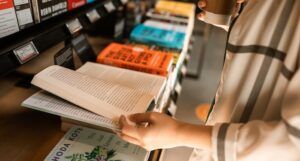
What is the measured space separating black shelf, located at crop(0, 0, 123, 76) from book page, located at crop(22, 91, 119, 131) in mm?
101

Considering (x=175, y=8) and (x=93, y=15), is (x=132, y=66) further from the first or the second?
(x=175, y=8)

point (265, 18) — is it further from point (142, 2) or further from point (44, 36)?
point (142, 2)

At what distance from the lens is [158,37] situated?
138 centimetres

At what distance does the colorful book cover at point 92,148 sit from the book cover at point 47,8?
0.36 meters

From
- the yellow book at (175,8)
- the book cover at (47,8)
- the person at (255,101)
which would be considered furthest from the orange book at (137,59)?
the yellow book at (175,8)

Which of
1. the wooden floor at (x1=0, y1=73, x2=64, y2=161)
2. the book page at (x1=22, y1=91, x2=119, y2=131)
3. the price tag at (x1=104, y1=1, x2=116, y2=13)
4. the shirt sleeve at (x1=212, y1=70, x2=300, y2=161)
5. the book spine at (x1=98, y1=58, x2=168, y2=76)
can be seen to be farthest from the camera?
the price tag at (x1=104, y1=1, x2=116, y2=13)

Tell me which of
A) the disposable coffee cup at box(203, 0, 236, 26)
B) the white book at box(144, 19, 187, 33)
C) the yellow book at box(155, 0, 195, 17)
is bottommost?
the white book at box(144, 19, 187, 33)

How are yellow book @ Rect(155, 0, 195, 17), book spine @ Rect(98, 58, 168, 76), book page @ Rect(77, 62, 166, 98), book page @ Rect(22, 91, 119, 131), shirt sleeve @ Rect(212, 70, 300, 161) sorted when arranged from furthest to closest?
yellow book @ Rect(155, 0, 195, 17)
book spine @ Rect(98, 58, 168, 76)
book page @ Rect(77, 62, 166, 98)
book page @ Rect(22, 91, 119, 131)
shirt sleeve @ Rect(212, 70, 300, 161)

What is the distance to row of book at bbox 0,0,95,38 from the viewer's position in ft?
2.27

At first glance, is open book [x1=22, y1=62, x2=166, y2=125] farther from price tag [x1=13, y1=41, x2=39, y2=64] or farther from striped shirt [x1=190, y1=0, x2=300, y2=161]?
striped shirt [x1=190, y1=0, x2=300, y2=161]

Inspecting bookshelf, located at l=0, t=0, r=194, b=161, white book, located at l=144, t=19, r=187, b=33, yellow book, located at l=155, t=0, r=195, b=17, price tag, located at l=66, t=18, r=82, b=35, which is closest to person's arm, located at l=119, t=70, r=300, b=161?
bookshelf, located at l=0, t=0, r=194, b=161

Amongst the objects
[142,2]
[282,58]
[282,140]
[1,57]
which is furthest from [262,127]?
[142,2]

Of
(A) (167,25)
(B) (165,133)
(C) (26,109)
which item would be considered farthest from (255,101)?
(A) (167,25)

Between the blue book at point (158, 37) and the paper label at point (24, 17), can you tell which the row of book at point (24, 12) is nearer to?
the paper label at point (24, 17)
